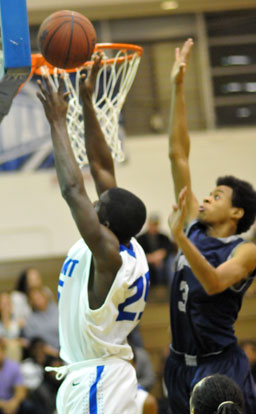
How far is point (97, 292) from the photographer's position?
3.37m

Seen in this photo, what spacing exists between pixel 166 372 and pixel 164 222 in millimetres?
6745

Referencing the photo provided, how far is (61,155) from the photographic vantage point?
334 centimetres

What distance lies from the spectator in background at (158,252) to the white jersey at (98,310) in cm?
551

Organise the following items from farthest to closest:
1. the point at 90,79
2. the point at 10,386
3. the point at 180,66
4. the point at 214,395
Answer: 1. the point at 10,386
2. the point at 180,66
3. the point at 90,79
4. the point at 214,395

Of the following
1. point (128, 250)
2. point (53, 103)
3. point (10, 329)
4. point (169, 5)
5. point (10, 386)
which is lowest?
point (10, 386)

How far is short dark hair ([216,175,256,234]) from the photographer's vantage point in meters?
3.92

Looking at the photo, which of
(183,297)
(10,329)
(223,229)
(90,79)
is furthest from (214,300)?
(10,329)

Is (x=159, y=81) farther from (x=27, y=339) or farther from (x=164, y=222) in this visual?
(x=27, y=339)

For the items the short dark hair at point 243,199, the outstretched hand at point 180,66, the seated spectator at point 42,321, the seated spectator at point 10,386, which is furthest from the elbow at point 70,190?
the seated spectator at point 42,321

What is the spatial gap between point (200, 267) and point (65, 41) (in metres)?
1.29

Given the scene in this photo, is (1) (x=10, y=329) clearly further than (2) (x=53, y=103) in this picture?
Yes

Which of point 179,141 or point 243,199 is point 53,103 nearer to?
point 179,141

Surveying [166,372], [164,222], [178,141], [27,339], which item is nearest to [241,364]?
[166,372]

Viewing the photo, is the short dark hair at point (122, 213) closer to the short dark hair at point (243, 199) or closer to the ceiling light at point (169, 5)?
the short dark hair at point (243, 199)
